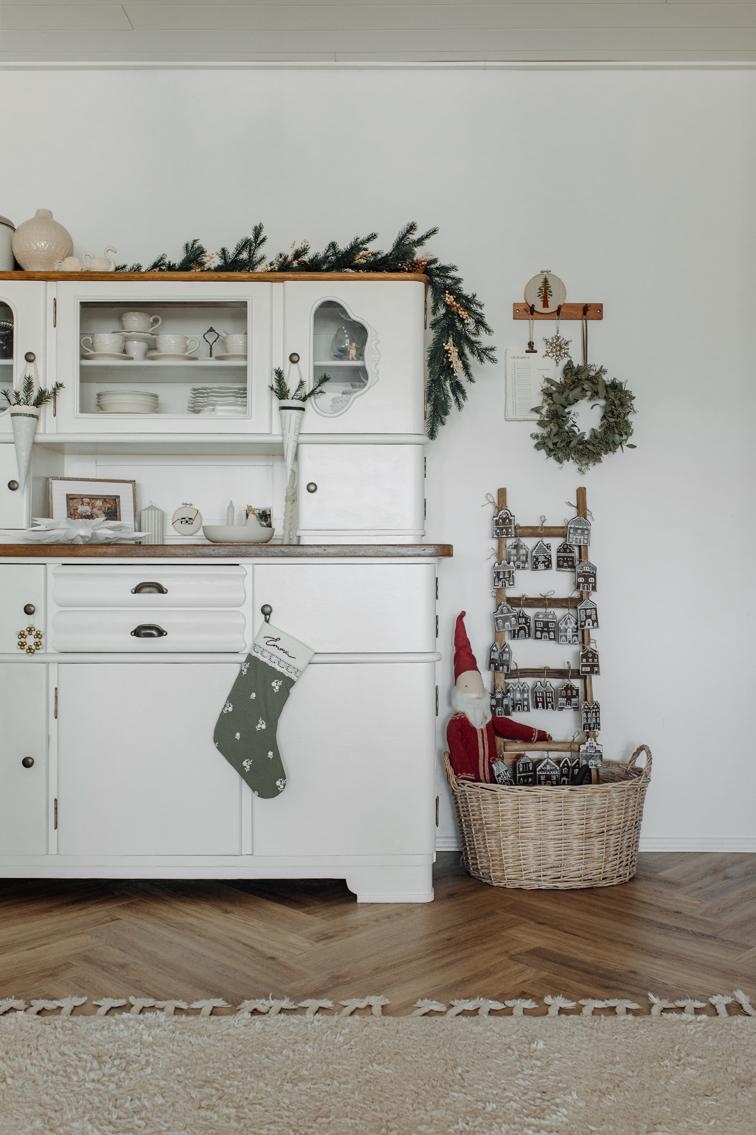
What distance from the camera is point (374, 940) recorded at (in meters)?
2.49

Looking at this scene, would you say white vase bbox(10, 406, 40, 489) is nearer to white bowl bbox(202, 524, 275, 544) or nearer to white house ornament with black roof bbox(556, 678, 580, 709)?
white bowl bbox(202, 524, 275, 544)

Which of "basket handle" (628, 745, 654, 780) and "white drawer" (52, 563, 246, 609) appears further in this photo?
"basket handle" (628, 745, 654, 780)

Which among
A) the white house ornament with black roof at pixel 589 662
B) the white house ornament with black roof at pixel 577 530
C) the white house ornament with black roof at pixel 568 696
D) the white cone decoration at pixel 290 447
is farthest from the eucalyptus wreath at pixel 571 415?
the white cone decoration at pixel 290 447

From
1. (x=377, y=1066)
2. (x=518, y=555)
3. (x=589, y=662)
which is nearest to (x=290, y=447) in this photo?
(x=518, y=555)

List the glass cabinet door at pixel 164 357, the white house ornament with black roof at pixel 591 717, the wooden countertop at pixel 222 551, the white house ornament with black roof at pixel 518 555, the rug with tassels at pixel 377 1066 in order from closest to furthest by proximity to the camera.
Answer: the rug with tassels at pixel 377 1066, the wooden countertop at pixel 222 551, the glass cabinet door at pixel 164 357, the white house ornament with black roof at pixel 591 717, the white house ornament with black roof at pixel 518 555

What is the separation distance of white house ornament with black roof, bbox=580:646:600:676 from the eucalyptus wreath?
0.63m

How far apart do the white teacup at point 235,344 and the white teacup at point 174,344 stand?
0.37 feet

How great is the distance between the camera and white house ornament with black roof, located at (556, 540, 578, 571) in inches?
132

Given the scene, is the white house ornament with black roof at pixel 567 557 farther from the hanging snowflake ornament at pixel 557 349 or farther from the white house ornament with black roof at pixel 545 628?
the hanging snowflake ornament at pixel 557 349

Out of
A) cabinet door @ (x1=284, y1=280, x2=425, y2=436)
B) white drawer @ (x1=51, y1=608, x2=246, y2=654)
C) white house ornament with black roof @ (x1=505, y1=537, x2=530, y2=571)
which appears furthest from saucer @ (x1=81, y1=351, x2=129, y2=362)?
white house ornament with black roof @ (x1=505, y1=537, x2=530, y2=571)

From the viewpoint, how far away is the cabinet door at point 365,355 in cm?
304

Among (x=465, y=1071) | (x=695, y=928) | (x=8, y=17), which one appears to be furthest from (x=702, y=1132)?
(x=8, y=17)

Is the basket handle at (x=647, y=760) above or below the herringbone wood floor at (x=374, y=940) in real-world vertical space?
above

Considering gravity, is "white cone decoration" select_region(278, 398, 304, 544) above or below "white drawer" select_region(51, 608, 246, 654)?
above
